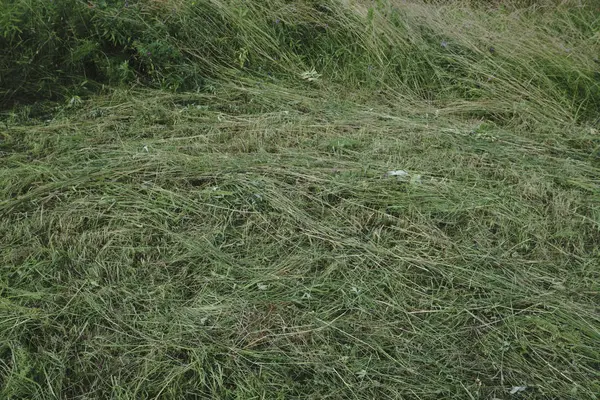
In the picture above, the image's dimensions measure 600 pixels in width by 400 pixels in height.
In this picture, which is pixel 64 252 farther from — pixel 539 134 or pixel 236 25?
pixel 539 134

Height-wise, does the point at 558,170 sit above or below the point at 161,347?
above

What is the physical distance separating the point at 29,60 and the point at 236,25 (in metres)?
1.34

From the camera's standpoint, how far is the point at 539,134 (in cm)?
386

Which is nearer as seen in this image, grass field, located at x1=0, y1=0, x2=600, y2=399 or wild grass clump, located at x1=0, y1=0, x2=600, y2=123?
grass field, located at x1=0, y1=0, x2=600, y2=399

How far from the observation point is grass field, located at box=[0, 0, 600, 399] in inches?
92.4

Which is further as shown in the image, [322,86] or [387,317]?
[322,86]

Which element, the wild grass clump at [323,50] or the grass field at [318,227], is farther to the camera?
the wild grass clump at [323,50]

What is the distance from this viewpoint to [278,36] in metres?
4.62

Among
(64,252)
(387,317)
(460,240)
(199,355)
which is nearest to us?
(199,355)

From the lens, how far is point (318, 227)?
2943 mm

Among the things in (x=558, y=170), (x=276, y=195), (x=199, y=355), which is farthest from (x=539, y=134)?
(x=199, y=355)

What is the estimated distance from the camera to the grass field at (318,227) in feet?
7.70

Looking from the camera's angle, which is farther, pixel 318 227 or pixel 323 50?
pixel 323 50

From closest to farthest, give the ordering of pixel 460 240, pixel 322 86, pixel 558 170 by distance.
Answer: pixel 460 240
pixel 558 170
pixel 322 86
